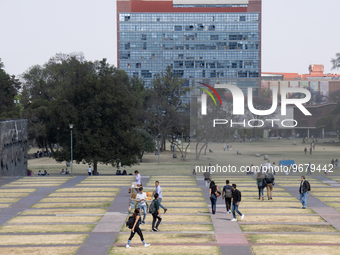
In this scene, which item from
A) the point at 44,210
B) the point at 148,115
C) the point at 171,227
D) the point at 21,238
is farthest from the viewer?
the point at 148,115

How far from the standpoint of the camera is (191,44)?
578ft

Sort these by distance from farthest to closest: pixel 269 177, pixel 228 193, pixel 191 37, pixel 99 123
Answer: pixel 191 37
pixel 99 123
pixel 269 177
pixel 228 193

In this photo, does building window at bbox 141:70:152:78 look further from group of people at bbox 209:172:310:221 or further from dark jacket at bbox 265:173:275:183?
dark jacket at bbox 265:173:275:183

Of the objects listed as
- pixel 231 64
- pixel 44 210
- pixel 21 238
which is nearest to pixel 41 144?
pixel 44 210

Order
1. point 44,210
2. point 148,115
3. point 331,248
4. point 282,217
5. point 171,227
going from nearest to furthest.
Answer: point 331,248 < point 171,227 < point 282,217 < point 44,210 < point 148,115

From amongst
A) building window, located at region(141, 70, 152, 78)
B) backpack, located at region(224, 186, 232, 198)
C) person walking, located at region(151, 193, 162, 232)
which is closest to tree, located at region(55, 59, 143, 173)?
backpack, located at region(224, 186, 232, 198)

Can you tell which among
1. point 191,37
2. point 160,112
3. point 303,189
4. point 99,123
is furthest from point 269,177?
point 191,37

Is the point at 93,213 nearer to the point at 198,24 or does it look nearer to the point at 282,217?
the point at 282,217

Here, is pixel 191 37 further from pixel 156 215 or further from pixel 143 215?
pixel 156 215

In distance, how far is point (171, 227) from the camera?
20625 mm

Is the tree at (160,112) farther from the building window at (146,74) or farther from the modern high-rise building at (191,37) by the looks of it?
the building window at (146,74)

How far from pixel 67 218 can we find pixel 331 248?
12580 millimetres

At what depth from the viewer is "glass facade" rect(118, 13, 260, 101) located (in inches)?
6801

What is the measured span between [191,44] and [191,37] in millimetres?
2739
